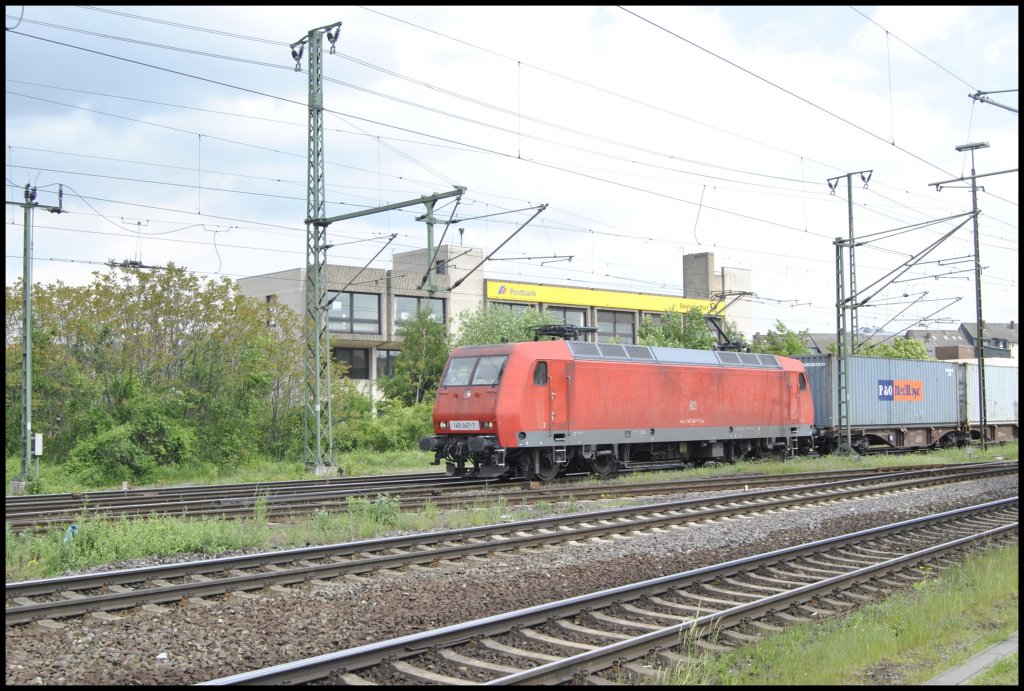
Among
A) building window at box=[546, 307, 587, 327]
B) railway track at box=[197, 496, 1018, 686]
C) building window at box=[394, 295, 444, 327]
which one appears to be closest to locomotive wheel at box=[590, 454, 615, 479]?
railway track at box=[197, 496, 1018, 686]

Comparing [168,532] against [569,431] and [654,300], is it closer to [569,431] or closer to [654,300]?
[569,431]

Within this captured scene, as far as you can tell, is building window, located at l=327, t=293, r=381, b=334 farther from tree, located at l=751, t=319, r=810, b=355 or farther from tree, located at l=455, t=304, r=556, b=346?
tree, located at l=751, t=319, r=810, b=355

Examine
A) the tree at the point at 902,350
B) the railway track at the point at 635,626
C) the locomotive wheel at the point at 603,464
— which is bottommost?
the railway track at the point at 635,626

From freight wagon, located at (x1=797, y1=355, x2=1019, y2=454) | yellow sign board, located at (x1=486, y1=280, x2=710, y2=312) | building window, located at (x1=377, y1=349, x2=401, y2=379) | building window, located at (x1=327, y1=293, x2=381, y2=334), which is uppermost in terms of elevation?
yellow sign board, located at (x1=486, y1=280, x2=710, y2=312)

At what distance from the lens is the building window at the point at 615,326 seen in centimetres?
6100

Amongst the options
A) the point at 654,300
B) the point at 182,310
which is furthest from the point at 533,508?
the point at 654,300

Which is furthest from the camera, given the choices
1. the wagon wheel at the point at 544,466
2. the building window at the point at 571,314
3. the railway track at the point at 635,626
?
the building window at the point at 571,314

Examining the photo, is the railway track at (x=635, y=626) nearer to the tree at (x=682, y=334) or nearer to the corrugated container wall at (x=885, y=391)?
the corrugated container wall at (x=885, y=391)

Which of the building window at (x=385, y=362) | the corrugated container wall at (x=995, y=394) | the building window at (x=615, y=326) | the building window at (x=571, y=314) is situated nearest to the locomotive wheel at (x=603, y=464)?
the corrugated container wall at (x=995, y=394)

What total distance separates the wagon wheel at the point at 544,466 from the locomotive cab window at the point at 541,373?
1567 mm

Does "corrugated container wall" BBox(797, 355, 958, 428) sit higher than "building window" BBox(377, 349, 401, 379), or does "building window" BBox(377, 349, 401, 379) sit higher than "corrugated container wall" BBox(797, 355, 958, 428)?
"building window" BBox(377, 349, 401, 379)

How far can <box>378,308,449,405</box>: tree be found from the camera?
4181 cm

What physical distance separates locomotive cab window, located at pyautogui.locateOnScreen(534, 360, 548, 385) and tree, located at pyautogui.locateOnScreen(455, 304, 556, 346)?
75.0ft

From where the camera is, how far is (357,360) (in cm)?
5091
